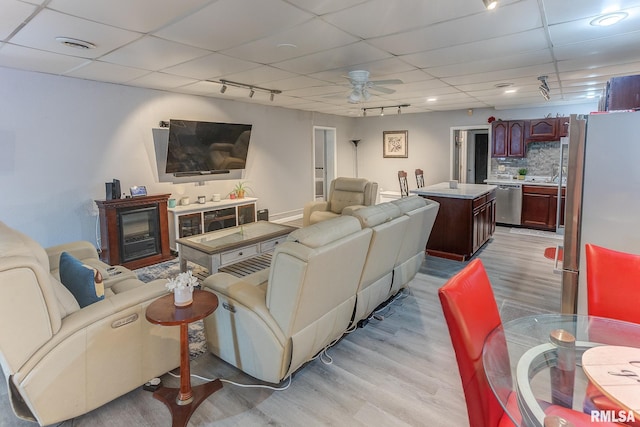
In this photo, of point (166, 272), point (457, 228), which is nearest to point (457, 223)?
point (457, 228)

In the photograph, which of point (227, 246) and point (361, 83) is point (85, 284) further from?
point (361, 83)

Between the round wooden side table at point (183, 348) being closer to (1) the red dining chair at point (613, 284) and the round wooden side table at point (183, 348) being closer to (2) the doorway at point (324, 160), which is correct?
(1) the red dining chair at point (613, 284)

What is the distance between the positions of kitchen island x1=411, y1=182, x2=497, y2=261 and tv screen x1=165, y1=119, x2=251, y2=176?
315 centimetres

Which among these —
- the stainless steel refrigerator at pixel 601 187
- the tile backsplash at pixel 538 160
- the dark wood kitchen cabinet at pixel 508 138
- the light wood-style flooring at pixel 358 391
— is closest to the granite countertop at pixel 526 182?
the tile backsplash at pixel 538 160

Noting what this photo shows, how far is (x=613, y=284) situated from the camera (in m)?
1.89

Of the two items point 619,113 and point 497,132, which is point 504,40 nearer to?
point 619,113

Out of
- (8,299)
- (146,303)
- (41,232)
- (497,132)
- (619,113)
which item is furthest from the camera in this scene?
(497,132)

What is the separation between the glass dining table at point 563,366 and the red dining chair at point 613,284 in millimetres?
186

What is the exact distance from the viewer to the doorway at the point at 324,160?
28.6 feet

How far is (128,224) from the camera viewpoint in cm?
454

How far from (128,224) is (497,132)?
6.79 m

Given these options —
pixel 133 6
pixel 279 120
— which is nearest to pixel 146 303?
pixel 133 6

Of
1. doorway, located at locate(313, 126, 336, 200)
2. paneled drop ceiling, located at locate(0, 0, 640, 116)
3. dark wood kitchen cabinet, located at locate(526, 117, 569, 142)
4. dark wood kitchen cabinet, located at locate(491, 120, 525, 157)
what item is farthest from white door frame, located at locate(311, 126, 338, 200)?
dark wood kitchen cabinet, located at locate(526, 117, 569, 142)

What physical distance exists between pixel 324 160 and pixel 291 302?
723cm
